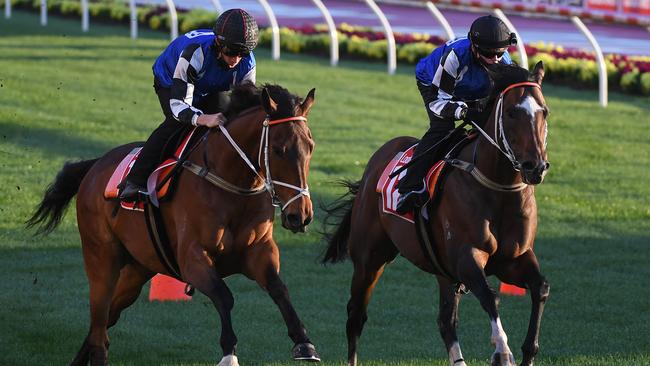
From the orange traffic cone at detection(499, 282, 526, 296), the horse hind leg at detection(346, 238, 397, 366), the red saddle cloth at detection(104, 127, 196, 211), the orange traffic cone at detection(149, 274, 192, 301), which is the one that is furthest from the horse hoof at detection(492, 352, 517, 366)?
the orange traffic cone at detection(149, 274, 192, 301)

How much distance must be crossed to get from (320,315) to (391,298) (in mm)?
825

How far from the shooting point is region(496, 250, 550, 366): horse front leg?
6.37 meters

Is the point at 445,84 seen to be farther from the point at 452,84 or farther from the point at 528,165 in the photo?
the point at 528,165

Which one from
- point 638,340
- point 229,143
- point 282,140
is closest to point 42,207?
point 229,143

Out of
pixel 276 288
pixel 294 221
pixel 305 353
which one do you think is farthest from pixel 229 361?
pixel 294 221

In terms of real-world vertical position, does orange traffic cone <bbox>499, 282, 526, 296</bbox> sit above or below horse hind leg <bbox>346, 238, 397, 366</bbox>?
below

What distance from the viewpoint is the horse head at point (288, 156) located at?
225 inches

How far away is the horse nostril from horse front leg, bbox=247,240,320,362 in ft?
4.17

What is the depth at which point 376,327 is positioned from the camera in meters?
8.94

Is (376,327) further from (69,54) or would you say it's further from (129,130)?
(69,54)

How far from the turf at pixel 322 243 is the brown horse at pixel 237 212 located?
1.22m

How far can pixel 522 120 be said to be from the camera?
6.20m

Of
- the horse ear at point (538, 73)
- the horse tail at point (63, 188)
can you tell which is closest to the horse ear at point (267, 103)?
the horse ear at point (538, 73)

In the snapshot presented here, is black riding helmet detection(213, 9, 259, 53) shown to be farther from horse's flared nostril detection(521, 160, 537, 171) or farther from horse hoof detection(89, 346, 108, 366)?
horse hoof detection(89, 346, 108, 366)
